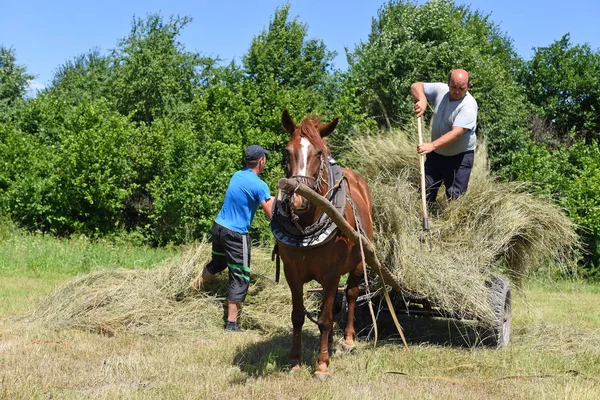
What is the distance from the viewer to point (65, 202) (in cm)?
1619

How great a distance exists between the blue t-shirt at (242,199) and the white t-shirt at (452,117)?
1910 millimetres

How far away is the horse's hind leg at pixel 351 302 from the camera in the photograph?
5906 mm

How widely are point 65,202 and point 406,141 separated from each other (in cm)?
1213

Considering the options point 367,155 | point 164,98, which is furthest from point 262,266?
point 164,98

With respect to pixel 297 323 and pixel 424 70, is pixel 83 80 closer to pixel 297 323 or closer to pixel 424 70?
pixel 424 70

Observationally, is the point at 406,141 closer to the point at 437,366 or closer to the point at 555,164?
the point at 437,366

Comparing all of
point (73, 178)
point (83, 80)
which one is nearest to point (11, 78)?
point (83, 80)

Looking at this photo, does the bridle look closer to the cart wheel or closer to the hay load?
the hay load

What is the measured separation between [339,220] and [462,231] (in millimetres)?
1916

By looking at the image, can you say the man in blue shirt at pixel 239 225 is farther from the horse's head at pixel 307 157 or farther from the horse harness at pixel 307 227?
the horse's head at pixel 307 157

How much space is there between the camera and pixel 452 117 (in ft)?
20.3

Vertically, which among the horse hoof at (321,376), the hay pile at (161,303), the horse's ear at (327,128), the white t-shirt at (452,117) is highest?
the white t-shirt at (452,117)

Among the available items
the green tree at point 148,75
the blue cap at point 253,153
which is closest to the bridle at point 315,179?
the blue cap at point 253,153

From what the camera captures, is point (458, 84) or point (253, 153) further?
point (253, 153)
